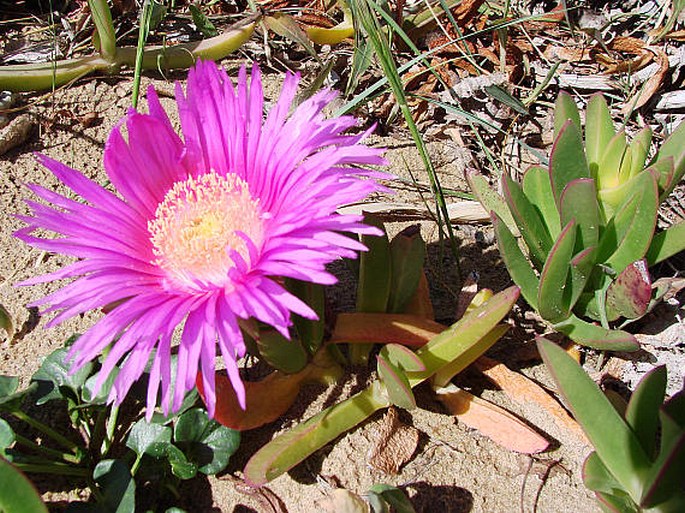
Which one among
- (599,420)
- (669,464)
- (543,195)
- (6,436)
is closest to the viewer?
(669,464)

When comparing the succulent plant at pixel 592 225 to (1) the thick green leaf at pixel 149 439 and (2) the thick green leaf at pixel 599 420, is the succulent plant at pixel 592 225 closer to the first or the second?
(2) the thick green leaf at pixel 599 420

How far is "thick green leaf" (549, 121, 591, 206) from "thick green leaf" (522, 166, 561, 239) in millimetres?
46

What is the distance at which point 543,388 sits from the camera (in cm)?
129

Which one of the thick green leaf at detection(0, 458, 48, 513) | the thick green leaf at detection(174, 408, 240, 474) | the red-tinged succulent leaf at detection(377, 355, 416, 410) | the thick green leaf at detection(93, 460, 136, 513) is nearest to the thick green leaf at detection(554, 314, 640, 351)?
the red-tinged succulent leaf at detection(377, 355, 416, 410)

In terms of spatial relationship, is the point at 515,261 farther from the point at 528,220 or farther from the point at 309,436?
the point at 309,436

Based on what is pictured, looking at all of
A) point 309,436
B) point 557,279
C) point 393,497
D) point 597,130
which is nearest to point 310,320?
point 309,436

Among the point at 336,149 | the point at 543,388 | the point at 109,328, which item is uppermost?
the point at 336,149

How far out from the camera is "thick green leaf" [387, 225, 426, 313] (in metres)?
1.23

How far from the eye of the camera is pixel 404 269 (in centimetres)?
124

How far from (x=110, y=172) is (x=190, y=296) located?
0.25 metres

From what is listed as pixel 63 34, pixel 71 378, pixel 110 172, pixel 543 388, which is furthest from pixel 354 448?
pixel 63 34

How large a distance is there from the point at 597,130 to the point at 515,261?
302mm

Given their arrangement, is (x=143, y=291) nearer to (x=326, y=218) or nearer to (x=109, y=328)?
(x=109, y=328)

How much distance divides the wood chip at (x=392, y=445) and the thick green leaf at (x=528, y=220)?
37 centimetres
